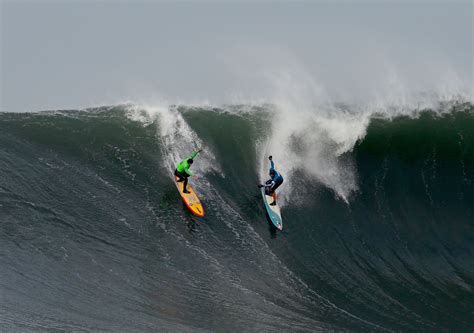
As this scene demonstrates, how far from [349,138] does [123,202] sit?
7.71 meters

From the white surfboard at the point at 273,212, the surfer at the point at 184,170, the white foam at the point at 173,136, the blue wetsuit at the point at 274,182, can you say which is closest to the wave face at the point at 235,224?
the white foam at the point at 173,136

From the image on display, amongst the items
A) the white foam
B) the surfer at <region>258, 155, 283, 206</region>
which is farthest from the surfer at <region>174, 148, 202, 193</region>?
the surfer at <region>258, 155, 283, 206</region>

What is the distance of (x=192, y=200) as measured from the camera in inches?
589

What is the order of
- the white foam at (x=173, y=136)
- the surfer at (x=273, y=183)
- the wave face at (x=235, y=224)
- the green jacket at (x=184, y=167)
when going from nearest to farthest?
the wave face at (x=235, y=224)
the green jacket at (x=184, y=167)
the surfer at (x=273, y=183)
the white foam at (x=173, y=136)

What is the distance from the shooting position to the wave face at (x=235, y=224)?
1181 cm

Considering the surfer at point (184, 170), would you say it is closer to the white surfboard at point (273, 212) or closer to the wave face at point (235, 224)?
the wave face at point (235, 224)

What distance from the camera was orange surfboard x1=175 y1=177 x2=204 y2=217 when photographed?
576 inches

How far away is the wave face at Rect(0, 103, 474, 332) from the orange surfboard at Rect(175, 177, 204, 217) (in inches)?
8.1

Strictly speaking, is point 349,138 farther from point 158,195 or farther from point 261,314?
point 261,314

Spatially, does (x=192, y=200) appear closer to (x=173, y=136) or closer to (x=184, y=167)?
(x=184, y=167)

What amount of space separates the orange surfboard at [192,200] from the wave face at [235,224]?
206mm

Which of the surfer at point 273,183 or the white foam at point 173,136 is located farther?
the white foam at point 173,136

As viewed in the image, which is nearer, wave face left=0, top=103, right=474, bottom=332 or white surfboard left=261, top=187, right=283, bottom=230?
wave face left=0, top=103, right=474, bottom=332

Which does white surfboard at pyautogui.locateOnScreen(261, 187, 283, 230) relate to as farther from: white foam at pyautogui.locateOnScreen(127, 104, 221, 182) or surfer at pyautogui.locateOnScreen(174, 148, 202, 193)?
surfer at pyautogui.locateOnScreen(174, 148, 202, 193)
